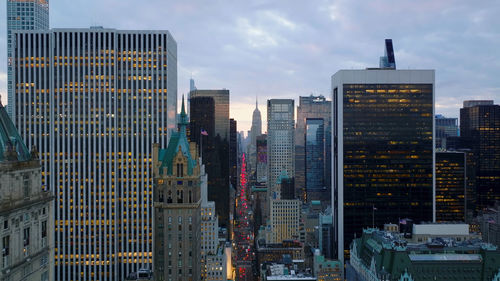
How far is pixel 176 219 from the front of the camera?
11906 centimetres

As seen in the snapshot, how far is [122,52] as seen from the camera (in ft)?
643

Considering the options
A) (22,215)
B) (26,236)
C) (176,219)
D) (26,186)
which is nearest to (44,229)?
(26,236)

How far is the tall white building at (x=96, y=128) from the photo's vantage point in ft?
629

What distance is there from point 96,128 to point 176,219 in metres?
90.6

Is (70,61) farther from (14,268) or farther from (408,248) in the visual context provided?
(14,268)

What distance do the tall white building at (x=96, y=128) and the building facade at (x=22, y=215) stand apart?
150 m

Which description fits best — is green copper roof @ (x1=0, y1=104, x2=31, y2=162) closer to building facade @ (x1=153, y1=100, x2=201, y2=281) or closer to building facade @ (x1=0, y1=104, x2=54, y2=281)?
building facade @ (x1=0, y1=104, x2=54, y2=281)

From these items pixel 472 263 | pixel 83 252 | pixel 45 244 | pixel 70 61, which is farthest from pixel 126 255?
pixel 45 244

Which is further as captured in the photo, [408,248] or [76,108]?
[76,108]

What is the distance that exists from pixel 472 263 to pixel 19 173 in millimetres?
155028

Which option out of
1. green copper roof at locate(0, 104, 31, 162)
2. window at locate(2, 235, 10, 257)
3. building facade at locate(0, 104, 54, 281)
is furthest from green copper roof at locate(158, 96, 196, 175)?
window at locate(2, 235, 10, 257)

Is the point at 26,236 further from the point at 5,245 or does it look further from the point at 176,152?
the point at 176,152

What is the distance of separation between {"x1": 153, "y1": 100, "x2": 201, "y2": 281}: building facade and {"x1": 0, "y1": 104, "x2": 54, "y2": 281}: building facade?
239 feet

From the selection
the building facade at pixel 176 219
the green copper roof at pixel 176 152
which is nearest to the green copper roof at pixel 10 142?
the building facade at pixel 176 219
